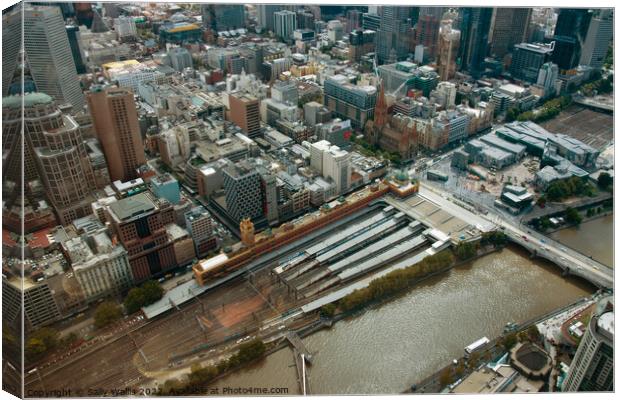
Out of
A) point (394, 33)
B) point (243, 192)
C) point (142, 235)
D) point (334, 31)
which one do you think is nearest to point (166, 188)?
point (243, 192)

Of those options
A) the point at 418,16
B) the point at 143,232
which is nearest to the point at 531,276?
the point at 143,232

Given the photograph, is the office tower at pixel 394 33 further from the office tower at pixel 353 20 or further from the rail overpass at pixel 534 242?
the rail overpass at pixel 534 242

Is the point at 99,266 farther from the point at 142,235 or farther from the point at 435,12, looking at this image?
the point at 435,12

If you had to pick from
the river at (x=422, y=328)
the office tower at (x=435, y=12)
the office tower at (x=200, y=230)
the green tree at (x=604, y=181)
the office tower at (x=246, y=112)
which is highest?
the office tower at (x=435, y=12)

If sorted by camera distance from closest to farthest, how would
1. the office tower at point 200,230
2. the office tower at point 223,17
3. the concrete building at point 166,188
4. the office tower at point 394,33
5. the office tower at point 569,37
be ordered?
the office tower at point 200,230 → the concrete building at point 166,188 → the office tower at point 569,37 → the office tower at point 394,33 → the office tower at point 223,17

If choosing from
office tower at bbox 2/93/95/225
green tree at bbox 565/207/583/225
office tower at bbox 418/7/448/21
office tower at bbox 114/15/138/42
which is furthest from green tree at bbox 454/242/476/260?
office tower at bbox 114/15/138/42

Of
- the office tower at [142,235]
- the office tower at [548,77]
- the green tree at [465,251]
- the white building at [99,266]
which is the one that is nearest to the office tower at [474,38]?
the office tower at [548,77]
